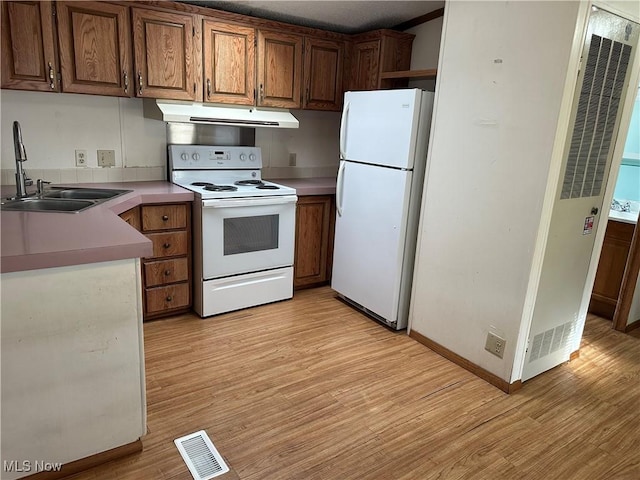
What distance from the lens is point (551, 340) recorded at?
2.56 metres

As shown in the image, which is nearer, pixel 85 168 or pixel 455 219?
pixel 455 219

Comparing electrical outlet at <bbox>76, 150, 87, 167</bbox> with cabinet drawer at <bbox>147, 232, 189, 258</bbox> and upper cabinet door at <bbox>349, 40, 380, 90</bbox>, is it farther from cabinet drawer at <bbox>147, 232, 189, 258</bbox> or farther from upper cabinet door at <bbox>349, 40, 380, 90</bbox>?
upper cabinet door at <bbox>349, 40, 380, 90</bbox>

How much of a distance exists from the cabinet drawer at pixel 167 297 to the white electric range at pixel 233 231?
0.08 metres

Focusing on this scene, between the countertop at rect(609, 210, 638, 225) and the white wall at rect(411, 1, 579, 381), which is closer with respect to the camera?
the white wall at rect(411, 1, 579, 381)

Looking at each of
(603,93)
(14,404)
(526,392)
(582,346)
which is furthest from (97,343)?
(582,346)

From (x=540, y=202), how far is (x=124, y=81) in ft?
8.44

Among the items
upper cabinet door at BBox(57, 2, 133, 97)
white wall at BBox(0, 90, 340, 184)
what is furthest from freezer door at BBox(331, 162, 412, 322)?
upper cabinet door at BBox(57, 2, 133, 97)

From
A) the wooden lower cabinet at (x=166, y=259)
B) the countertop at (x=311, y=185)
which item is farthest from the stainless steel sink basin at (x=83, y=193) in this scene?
the countertop at (x=311, y=185)

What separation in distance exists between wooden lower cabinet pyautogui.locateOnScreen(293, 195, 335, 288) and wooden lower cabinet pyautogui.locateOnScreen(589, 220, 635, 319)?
6.90 ft

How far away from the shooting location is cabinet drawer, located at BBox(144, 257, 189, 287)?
2887 millimetres

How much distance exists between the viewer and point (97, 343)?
1.61 meters

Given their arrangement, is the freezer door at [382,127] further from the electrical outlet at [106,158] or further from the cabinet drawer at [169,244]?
the electrical outlet at [106,158]

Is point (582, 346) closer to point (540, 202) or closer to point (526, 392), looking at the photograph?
point (526, 392)

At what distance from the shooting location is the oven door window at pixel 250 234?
3.02 metres
